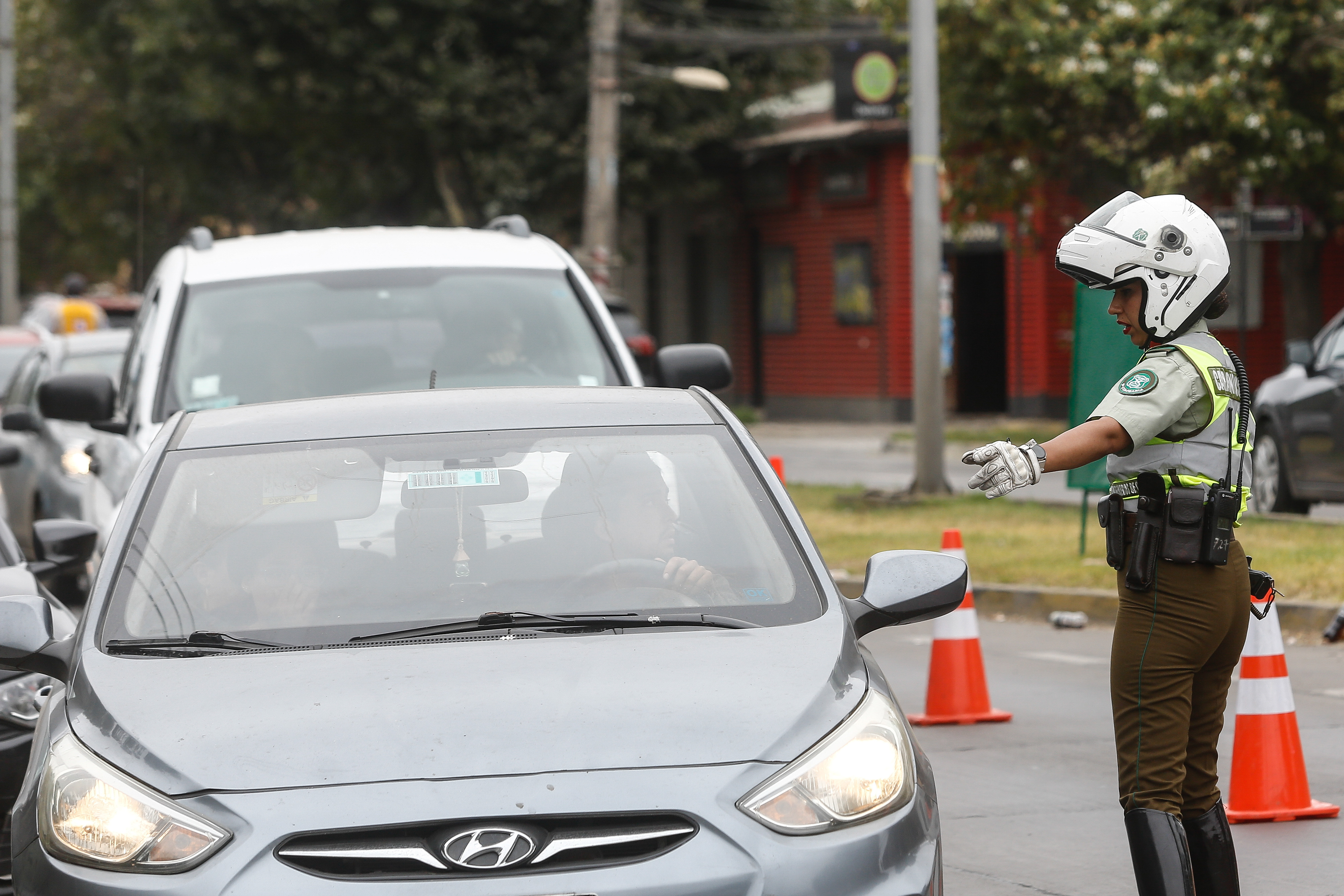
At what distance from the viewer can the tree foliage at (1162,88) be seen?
69.8 ft

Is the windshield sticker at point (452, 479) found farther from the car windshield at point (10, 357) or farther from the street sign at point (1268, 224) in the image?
the car windshield at point (10, 357)

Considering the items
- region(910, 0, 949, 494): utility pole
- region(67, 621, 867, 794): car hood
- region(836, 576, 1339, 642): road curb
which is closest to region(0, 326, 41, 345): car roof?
region(910, 0, 949, 494): utility pole

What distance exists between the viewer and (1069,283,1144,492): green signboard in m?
11.1

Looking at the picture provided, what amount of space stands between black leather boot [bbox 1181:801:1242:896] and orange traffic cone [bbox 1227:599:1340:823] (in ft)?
4.60

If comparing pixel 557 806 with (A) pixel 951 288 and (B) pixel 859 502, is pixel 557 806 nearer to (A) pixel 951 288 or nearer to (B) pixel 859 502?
(B) pixel 859 502

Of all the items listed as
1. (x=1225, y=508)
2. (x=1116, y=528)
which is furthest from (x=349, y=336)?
(x=1225, y=508)

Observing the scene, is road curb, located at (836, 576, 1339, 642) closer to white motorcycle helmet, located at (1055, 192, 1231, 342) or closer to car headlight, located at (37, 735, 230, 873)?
white motorcycle helmet, located at (1055, 192, 1231, 342)

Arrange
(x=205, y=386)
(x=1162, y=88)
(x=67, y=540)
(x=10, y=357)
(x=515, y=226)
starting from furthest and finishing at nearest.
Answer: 1. (x=1162, y=88)
2. (x=10, y=357)
3. (x=515, y=226)
4. (x=205, y=386)
5. (x=67, y=540)

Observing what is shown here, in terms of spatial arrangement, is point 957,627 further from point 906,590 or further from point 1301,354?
point 1301,354

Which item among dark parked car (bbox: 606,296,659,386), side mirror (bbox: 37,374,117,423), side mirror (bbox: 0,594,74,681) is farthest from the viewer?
dark parked car (bbox: 606,296,659,386)

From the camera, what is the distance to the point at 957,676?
26.2 ft

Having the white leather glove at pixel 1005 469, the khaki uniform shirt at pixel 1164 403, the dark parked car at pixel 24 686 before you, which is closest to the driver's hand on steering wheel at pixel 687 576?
the white leather glove at pixel 1005 469

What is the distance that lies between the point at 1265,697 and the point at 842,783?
2.85 metres

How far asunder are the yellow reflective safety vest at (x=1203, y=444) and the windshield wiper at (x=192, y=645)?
1.86m
